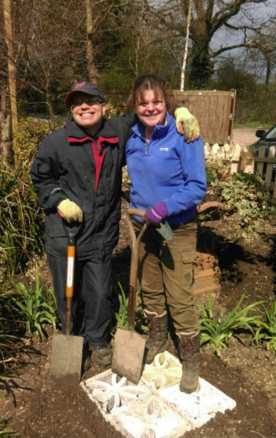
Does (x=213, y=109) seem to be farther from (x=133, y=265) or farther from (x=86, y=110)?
(x=133, y=265)

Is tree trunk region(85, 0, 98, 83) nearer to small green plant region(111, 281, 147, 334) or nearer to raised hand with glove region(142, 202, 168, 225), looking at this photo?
small green plant region(111, 281, 147, 334)

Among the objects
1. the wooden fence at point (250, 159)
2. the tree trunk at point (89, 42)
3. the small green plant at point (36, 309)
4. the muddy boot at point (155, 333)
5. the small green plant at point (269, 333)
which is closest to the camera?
the muddy boot at point (155, 333)

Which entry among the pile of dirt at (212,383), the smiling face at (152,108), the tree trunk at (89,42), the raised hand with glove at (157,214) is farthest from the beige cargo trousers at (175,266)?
the tree trunk at (89,42)

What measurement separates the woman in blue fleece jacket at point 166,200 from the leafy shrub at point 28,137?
15.2ft

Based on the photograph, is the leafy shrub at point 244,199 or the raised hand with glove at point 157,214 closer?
the raised hand with glove at point 157,214

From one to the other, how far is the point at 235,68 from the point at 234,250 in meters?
21.1

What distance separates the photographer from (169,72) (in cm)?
1766

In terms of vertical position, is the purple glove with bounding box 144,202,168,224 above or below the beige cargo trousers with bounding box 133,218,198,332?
above

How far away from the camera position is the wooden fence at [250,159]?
547 centimetres

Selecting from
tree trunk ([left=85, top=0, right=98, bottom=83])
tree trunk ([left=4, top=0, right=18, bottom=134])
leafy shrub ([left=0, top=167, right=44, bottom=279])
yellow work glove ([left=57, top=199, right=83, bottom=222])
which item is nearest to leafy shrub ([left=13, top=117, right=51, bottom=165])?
tree trunk ([left=4, top=0, right=18, bottom=134])

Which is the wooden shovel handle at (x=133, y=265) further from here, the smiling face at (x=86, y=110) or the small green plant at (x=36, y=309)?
the small green plant at (x=36, y=309)

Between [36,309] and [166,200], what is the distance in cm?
161

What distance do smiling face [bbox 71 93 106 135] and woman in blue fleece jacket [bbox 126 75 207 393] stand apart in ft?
0.80

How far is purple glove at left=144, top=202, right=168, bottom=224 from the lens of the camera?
2256mm
